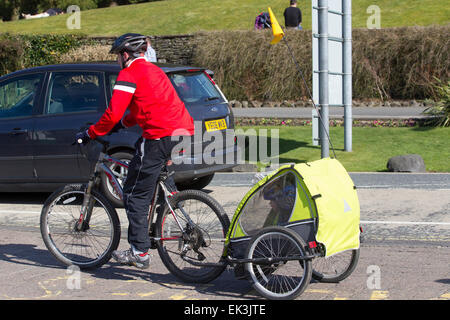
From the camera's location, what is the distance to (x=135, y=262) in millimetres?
5762

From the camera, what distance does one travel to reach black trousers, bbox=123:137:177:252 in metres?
5.60

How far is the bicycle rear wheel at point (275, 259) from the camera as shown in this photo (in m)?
Answer: 5.07

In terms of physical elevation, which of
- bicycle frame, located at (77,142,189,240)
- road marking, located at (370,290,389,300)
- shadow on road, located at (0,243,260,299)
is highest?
bicycle frame, located at (77,142,189,240)

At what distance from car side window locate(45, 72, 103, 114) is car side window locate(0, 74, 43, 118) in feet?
0.83

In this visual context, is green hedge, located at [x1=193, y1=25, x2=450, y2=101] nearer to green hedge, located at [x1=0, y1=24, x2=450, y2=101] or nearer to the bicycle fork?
green hedge, located at [x1=0, y1=24, x2=450, y2=101]

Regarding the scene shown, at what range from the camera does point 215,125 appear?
890cm

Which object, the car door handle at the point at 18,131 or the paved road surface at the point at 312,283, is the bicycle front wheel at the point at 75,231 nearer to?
the paved road surface at the point at 312,283

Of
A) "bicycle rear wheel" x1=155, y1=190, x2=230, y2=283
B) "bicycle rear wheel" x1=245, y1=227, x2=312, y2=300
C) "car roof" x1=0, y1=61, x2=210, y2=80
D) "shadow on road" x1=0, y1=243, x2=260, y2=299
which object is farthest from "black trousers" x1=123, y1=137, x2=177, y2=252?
"car roof" x1=0, y1=61, x2=210, y2=80

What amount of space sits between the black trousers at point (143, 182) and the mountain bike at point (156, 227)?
9 cm

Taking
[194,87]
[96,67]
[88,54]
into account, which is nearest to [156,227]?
[194,87]

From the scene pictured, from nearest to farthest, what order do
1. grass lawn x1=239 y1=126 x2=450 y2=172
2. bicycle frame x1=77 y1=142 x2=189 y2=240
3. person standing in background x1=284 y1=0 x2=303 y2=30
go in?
bicycle frame x1=77 y1=142 x2=189 y2=240 < grass lawn x1=239 y1=126 x2=450 y2=172 < person standing in background x1=284 y1=0 x2=303 y2=30
